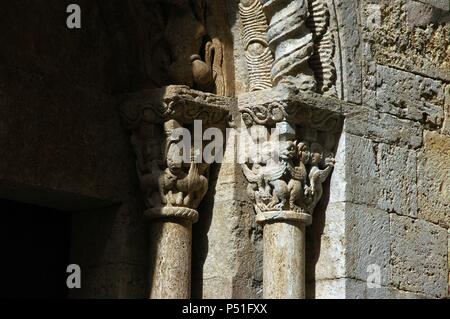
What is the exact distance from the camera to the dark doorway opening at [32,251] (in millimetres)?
7652

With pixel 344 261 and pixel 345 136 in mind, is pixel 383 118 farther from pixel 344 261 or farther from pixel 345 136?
pixel 344 261

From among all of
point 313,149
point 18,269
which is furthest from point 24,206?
point 313,149

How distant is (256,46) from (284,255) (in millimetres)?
971

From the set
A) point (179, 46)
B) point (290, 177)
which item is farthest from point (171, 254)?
point (179, 46)

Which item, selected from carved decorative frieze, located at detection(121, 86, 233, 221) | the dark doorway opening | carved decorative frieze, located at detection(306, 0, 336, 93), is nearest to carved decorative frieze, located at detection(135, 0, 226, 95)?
carved decorative frieze, located at detection(121, 86, 233, 221)

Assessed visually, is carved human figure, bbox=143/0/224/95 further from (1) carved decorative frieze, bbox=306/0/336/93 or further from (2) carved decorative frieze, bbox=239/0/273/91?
(1) carved decorative frieze, bbox=306/0/336/93

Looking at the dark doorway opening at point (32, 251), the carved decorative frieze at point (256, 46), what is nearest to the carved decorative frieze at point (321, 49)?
the carved decorative frieze at point (256, 46)

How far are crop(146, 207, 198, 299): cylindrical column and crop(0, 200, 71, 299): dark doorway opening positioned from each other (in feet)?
1.62

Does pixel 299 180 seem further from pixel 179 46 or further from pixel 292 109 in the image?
pixel 179 46

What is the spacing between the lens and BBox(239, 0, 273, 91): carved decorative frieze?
7.63 m

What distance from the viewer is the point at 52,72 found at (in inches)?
296

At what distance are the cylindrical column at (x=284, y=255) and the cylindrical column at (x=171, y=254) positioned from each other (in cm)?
35

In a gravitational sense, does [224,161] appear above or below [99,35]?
below

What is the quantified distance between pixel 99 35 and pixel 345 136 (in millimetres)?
1217
